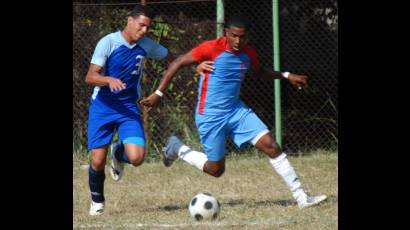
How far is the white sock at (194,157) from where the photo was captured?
904 centimetres

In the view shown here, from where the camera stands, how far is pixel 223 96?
8883 millimetres

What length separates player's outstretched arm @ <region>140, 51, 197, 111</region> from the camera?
27.2 ft

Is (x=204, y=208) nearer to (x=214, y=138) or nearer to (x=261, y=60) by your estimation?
(x=214, y=138)

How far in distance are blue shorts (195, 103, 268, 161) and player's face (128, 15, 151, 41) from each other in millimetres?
1032

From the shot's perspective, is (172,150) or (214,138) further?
(172,150)

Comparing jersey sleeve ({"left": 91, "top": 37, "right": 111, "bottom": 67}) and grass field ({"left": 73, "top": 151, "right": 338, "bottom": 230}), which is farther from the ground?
jersey sleeve ({"left": 91, "top": 37, "right": 111, "bottom": 67})

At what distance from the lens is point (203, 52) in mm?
8734

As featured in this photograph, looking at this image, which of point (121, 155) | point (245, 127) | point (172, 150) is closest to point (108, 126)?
point (121, 155)

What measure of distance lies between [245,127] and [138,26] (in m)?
1.43

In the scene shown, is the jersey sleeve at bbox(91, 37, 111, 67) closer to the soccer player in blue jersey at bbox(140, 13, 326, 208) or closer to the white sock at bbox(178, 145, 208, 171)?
the soccer player in blue jersey at bbox(140, 13, 326, 208)

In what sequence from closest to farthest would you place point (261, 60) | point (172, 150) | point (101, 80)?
point (101, 80) < point (172, 150) < point (261, 60)

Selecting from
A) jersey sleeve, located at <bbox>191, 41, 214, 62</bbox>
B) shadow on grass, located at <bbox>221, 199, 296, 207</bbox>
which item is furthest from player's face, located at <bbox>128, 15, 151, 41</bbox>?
shadow on grass, located at <bbox>221, 199, 296, 207</bbox>

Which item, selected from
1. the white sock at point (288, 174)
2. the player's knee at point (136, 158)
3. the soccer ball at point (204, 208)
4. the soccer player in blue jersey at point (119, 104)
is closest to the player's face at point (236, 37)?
the soccer player in blue jersey at point (119, 104)

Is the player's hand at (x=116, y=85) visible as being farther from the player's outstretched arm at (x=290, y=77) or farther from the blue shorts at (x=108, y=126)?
the player's outstretched arm at (x=290, y=77)
